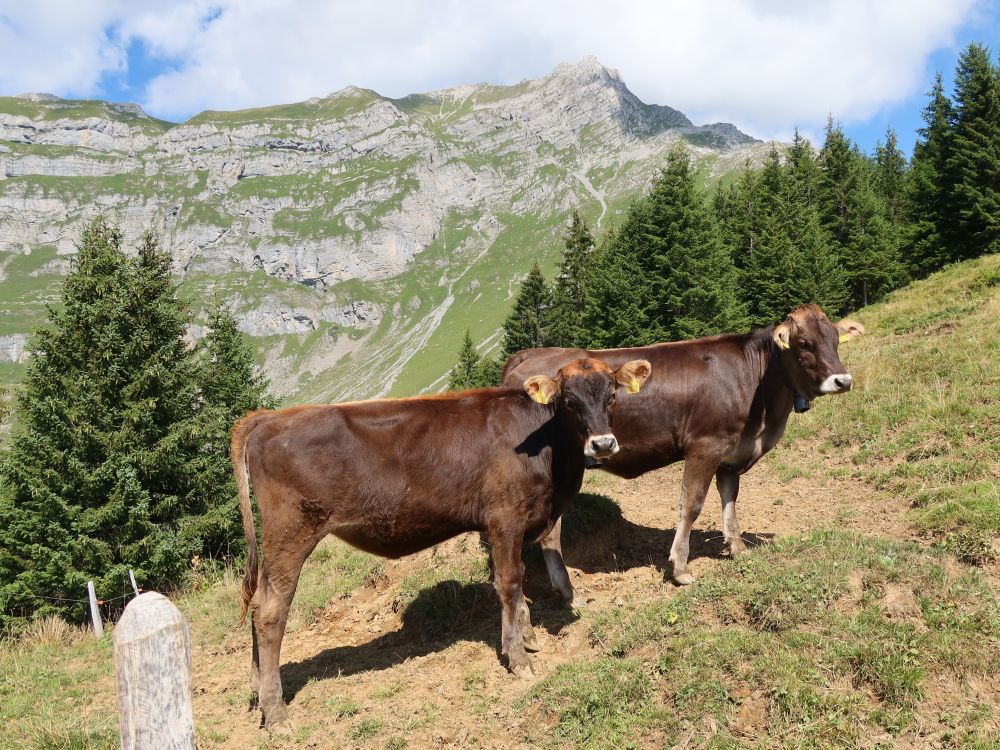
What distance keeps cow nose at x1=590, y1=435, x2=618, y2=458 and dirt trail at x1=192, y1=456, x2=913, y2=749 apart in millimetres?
2367

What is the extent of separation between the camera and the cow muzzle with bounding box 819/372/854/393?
8008 mm

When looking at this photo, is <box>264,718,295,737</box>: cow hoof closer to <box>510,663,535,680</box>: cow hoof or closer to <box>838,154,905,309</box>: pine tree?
A: <box>510,663,535,680</box>: cow hoof

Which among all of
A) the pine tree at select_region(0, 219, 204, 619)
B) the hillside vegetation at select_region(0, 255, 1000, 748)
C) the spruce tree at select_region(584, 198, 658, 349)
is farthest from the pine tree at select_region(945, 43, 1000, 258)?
the pine tree at select_region(0, 219, 204, 619)

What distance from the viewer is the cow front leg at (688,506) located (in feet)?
26.9

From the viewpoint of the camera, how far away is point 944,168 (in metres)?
40.2

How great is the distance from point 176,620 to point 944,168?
5050 centimetres

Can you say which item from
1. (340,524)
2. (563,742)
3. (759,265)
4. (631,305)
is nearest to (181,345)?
(340,524)

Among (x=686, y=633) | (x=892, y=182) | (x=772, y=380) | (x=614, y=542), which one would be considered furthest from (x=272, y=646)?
(x=892, y=182)

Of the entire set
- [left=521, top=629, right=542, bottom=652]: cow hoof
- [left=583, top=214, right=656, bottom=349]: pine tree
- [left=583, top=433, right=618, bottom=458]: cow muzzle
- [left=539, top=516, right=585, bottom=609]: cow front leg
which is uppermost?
[left=583, top=214, right=656, bottom=349]: pine tree

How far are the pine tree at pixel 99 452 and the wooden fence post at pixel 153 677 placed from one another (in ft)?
46.5

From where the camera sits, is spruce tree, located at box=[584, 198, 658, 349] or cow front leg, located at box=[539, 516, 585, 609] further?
spruce tree, located at box=[584, 198, 658, 349]

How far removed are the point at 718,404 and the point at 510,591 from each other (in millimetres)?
4034

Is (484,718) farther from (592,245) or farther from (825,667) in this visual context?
(592,245)

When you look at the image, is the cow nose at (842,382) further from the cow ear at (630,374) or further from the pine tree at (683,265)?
the pine tree at (683,265)
